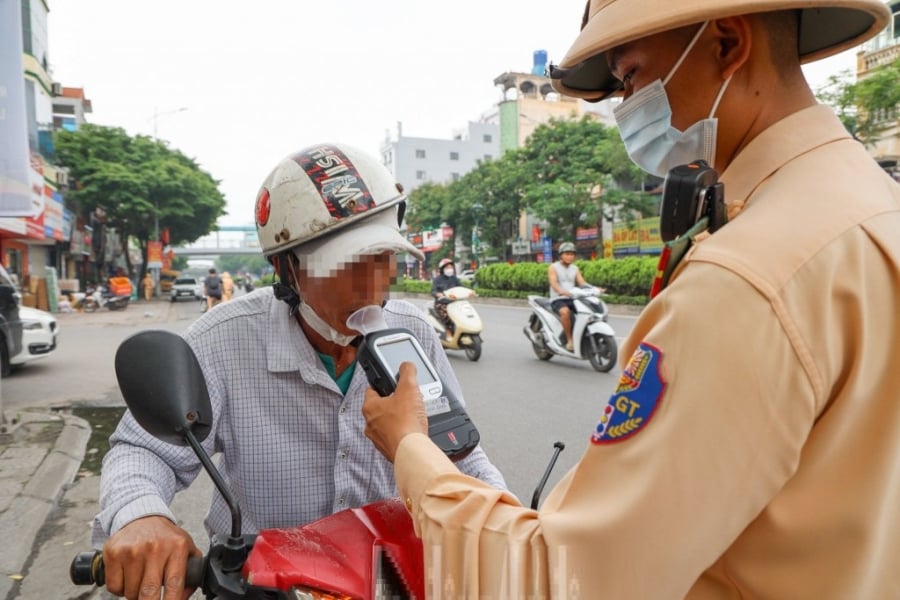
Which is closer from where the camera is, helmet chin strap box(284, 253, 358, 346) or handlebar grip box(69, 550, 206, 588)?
handlebar grip box(69, 550, 206, 588)

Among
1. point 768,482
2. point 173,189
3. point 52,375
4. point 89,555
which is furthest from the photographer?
point 173,189

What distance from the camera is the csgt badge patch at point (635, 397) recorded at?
71cm

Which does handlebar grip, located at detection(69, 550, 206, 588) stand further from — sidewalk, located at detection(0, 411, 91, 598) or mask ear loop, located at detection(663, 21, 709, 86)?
sidewalk, located at detection(0, 411, 91, 598)

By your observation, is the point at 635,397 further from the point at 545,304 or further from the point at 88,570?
the point at 545,304

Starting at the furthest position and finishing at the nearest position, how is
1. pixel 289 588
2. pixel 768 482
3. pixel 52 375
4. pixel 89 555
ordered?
pixel 52 375
pixel 89 555
pixel 289 588
pixel 768 482

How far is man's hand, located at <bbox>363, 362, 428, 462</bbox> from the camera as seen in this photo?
1000mm

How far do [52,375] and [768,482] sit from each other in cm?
970

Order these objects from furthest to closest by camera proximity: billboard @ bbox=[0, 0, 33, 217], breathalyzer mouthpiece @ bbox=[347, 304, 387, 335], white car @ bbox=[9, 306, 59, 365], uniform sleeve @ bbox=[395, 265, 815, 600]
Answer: white car @ bbox=[9, 306, 59, 365] → billboard @ bbox=[0, 0, 33, 217] → breathalyzer mouthpiece @ bbox=[347, 304, 387, 335] → uniform sleeve @ bbox=[395, 265, 815, 600]

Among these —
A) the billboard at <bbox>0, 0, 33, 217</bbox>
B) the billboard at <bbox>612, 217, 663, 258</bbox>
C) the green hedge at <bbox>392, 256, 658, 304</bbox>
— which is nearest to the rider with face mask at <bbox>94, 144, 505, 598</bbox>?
the billboard at <bbox>0, 0, 33, 217</bbox>

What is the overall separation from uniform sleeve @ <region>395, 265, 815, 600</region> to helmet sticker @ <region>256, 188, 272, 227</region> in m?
1.05

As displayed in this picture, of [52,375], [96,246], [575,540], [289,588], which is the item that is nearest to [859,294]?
[575,540]

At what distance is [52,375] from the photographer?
862 centimetres

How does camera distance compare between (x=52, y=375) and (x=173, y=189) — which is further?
(x=173, y=189)

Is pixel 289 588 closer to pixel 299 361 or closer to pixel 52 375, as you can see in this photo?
pixel 299 361
